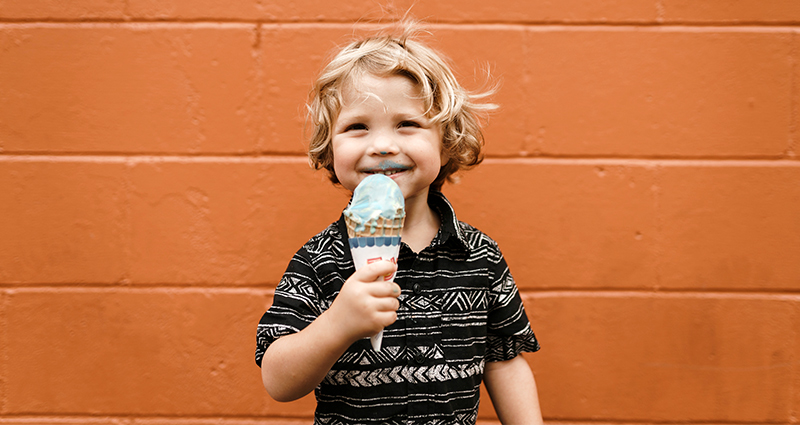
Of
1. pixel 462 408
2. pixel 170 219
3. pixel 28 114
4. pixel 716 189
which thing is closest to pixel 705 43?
pixel 716 189

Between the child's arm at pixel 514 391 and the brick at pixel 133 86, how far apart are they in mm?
1180

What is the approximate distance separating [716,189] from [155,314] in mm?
2126

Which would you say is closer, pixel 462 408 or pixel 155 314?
pixel 462 408

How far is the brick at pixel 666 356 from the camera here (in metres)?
2.04

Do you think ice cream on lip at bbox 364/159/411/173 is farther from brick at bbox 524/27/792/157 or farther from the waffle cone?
brick at bbox 524/27/792/157

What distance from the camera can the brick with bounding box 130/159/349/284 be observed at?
2027mm

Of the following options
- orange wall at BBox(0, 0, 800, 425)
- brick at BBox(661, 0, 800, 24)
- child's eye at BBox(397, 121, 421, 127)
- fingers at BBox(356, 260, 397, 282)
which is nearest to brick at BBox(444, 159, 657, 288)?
orange wall at BBox(0, 0, 800, 425)

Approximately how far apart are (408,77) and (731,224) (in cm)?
142

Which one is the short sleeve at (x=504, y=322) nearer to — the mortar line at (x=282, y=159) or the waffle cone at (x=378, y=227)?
the waffle cone at (x=378, y=227)

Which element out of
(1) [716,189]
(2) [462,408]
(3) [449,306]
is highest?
(1) [716,189]

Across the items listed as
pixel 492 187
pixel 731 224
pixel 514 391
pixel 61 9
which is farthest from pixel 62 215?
pixel 731 224

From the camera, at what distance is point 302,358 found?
118 cm

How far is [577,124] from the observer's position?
6.61 feet

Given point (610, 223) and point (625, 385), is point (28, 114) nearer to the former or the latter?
point (610, 223)
